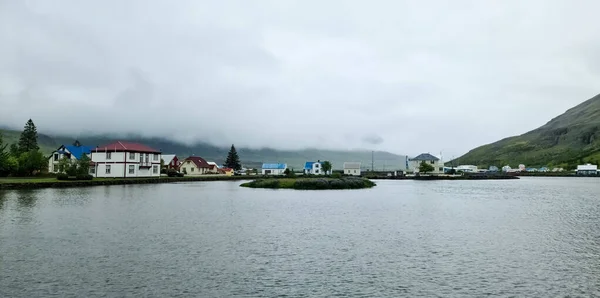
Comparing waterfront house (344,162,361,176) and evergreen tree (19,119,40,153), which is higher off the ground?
evergreen tree (19,119,40,153)

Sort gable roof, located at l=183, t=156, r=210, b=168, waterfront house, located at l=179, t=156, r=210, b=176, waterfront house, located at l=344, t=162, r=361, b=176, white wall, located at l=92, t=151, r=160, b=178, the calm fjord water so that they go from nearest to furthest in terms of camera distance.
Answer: the calm fjord water → white wall, located at l=92, t=151, r=160, b=178 → waterfront house, located at l=179, t=156, r=210, b=176 → gable roof, located at l=183, t=156, r=210, b=168 → waterfront house, located at l=344, t=162, r=361, b=176

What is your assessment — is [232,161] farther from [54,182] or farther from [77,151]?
[54,182]

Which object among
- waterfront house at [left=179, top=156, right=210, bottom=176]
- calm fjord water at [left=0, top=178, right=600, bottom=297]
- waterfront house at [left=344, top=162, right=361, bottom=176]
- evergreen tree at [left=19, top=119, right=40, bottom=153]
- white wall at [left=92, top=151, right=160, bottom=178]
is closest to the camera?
calm fjord water at [left=0, top=178, right=600, bottom=297]

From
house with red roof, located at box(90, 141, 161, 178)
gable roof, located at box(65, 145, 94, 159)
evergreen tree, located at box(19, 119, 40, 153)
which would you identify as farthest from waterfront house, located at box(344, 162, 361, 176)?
evergreen tree, located at box(19, 119, 40, 153)

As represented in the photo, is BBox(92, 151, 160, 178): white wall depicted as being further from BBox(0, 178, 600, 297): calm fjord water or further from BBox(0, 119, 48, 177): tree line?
BBox(0, 178, 600, 297): calm fjord water

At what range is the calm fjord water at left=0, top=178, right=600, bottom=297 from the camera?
55.3ft

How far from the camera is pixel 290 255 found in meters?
22.6

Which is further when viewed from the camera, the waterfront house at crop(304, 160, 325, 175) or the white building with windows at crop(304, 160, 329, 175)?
the waterfront house at crop(304, 160, 325, 175)

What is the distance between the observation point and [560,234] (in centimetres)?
3044

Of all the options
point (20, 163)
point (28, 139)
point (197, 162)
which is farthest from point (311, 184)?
point (28, 139)

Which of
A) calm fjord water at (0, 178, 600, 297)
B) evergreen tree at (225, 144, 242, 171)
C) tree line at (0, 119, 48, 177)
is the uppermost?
evergreen tree at (225, 144, 242, 171)

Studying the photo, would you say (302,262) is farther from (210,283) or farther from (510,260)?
(510,260)

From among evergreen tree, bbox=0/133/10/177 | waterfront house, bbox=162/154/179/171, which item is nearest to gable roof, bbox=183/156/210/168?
waterfront house, bbox=162/154/179/171

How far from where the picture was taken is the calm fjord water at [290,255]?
1686cm
